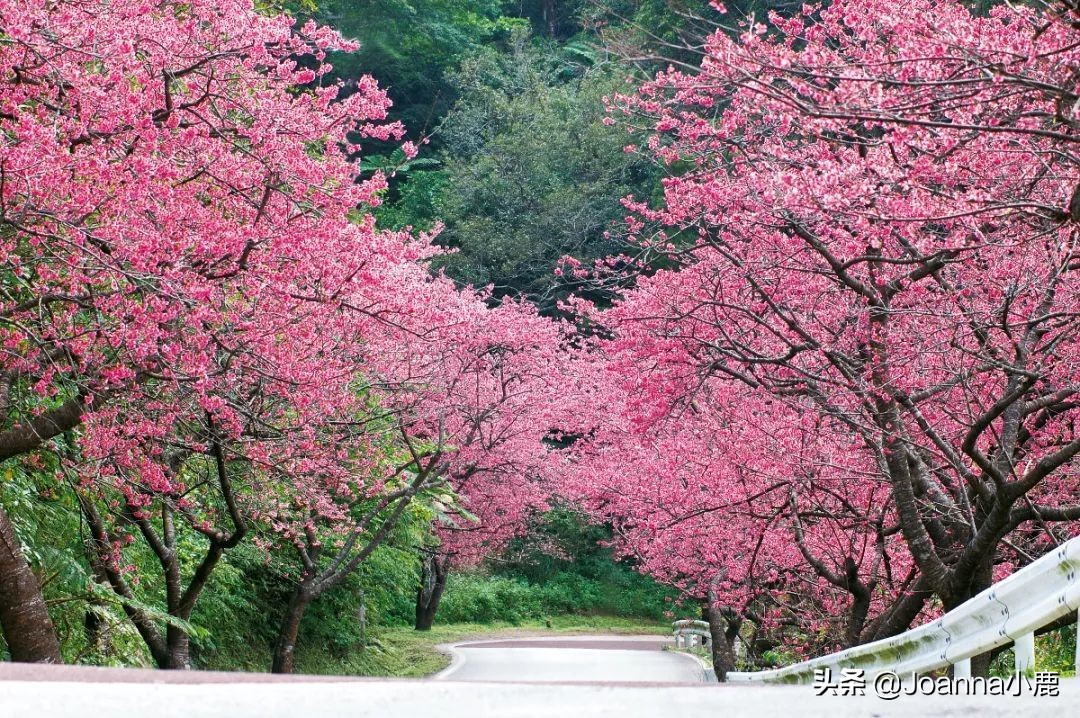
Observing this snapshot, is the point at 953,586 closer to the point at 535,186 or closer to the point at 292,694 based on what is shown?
the point at 292,694

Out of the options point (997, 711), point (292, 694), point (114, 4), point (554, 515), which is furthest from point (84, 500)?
point (554, 515)

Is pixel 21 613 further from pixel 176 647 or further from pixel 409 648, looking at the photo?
pixel 409 648

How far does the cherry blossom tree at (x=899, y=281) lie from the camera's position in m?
6.92

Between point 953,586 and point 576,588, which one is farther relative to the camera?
point 576,588

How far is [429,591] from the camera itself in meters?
32.6

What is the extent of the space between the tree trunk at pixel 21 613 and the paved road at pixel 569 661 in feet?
27.9

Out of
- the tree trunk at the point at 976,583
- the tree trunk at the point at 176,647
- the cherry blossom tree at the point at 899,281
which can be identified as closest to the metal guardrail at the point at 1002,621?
the cherry blossom tree at the point at 899,281

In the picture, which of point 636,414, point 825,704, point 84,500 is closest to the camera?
point 825,704

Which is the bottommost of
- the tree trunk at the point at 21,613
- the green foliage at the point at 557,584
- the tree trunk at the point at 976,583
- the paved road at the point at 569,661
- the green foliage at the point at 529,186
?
the paved road at the point at 569,661

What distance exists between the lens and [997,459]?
28.0 feet

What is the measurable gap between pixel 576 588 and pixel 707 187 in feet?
102

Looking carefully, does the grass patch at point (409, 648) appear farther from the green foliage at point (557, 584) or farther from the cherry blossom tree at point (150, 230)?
the cherry blossom tree at point (150, 230)

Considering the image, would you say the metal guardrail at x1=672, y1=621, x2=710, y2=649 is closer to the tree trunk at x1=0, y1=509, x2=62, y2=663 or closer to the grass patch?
the grass patch

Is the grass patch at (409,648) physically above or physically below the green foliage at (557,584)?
below
